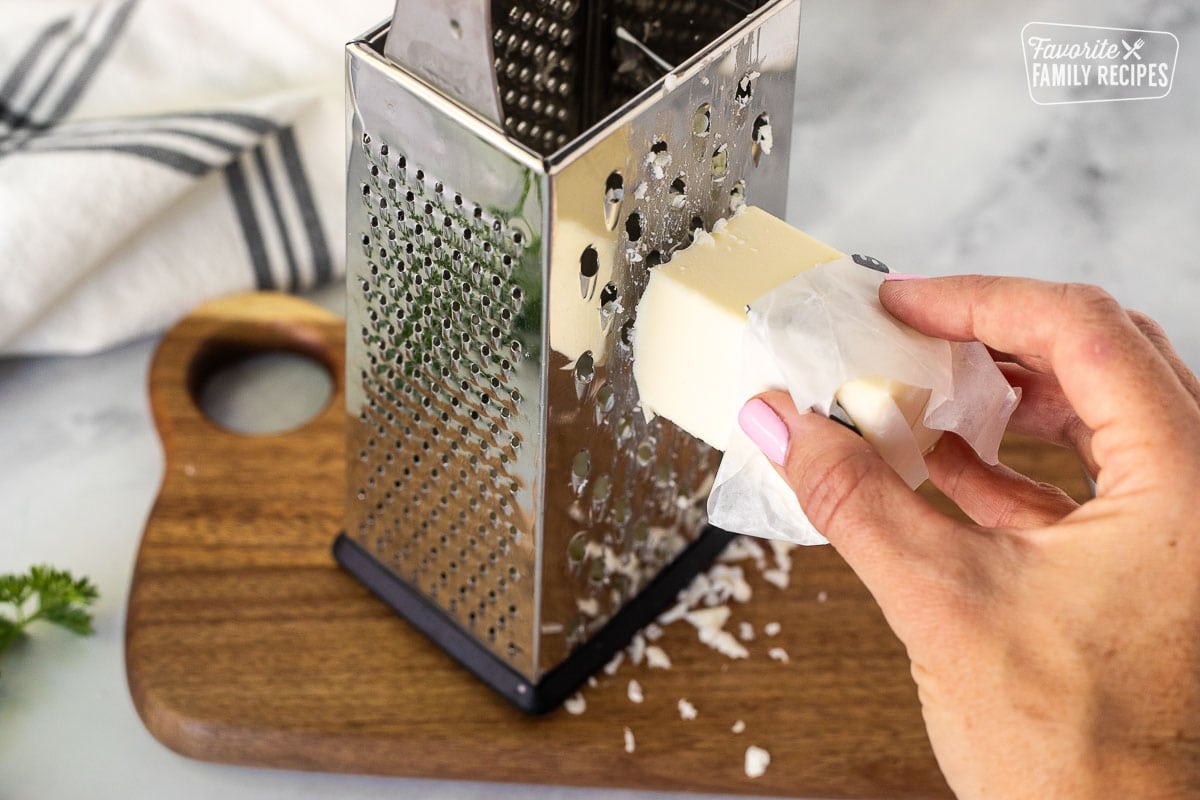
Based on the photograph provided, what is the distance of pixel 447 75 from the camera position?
2.67 ft

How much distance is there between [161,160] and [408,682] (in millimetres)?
594

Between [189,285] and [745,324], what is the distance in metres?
0.74

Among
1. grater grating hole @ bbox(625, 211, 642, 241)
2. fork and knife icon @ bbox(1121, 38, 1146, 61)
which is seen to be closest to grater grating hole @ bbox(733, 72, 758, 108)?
grater grating hole @ bbox(625, 211, 642, 241)

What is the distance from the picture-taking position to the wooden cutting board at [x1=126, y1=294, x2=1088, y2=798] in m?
1.07

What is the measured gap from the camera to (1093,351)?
753 millimetres

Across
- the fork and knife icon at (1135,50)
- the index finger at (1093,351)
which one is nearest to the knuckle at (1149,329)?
the index finger at (1093,351)

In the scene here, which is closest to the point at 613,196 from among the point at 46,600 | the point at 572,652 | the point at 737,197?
the point at 737,197

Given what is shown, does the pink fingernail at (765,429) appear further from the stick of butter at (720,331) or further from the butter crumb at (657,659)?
the butter crumb at (657,659)

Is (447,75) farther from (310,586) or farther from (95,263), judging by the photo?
(95,263)

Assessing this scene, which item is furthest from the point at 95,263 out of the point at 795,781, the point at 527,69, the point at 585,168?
the point at 795,781

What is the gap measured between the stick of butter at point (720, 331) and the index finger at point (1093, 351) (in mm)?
66

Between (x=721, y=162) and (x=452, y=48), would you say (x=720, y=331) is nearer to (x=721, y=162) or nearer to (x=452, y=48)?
(x=721, y=162)

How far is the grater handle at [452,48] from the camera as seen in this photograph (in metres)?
0.78

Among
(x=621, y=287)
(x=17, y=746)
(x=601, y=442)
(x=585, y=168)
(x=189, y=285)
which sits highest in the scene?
(x=585, y=168)
